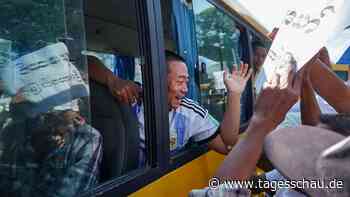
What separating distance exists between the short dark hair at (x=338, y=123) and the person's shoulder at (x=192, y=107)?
120cm

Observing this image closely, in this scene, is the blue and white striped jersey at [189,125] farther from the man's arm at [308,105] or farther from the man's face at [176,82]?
the man's arm at [308,105]

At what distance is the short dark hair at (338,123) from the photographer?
1.16 m

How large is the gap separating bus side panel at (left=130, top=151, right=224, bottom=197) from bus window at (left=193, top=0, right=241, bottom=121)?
1.47 feet

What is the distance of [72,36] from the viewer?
151cm

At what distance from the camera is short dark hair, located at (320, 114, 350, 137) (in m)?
1.16

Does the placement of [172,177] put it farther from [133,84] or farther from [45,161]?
[45,161]

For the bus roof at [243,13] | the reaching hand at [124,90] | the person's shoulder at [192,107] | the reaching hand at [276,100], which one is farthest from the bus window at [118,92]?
the bus roof at [243,13]

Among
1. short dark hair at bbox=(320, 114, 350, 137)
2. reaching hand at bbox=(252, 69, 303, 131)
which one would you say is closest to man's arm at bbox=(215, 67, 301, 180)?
reaching hand at bbox=(252, 69, 303, 131)

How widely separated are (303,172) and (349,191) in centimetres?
11

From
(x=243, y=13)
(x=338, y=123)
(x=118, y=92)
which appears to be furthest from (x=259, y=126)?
(x=243, y=13)

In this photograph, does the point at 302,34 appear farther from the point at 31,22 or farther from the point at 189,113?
the point at 189,113

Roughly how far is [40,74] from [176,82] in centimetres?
109

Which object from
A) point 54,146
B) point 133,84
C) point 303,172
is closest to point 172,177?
point 133,84

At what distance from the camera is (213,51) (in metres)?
3.13
